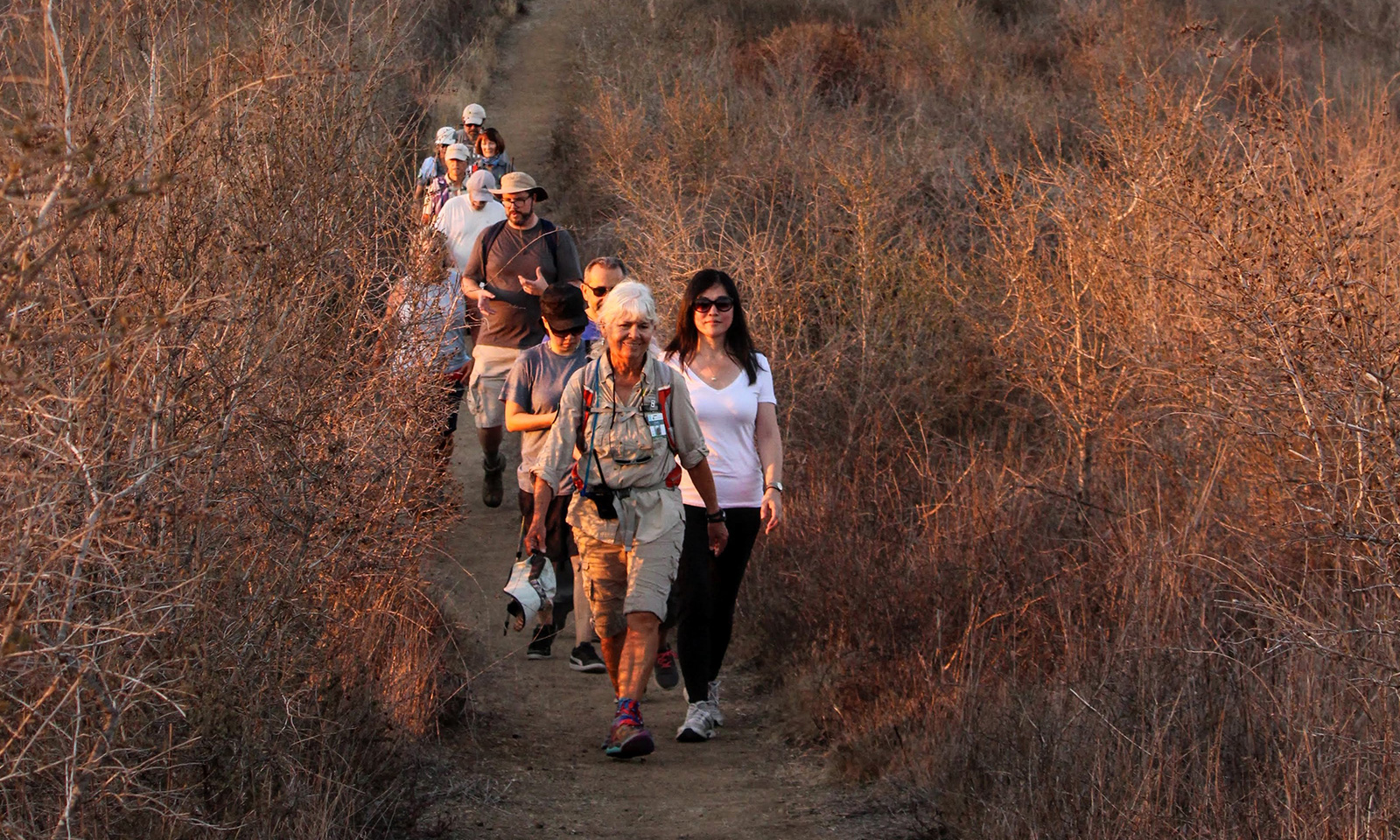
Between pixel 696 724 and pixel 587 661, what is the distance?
108 centimetres

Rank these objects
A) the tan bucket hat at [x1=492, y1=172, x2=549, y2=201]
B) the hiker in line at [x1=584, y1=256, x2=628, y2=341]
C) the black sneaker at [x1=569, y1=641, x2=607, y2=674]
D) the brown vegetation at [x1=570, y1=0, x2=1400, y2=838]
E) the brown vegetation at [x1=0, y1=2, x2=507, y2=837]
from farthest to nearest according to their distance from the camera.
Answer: the tan bucket hat at [x1=492, y1=172, x2=549, y2=201] < the black sneaker at [x1=569, y1=641, x2=607, y2=674] < the hiker in line at [x1=584, y1=256, x2=628, y2=341] < the brown vegetation at [x1=570, y1=0, x2=1400, y2=838] < the brown vegetation at [x1=0, y1=2, x2=507, y2=837]

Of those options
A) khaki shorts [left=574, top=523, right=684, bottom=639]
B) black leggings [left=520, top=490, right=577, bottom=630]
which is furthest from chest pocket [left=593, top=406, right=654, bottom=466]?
black leggings [left=520, top=490, right=577, bottom=630]

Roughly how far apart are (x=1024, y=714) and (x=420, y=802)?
208cm

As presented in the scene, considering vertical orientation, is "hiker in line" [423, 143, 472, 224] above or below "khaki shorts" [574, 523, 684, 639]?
above

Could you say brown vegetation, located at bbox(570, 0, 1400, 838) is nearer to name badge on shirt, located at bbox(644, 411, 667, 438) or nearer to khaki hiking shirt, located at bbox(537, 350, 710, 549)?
khaki hiking shirt, located at bbox(537, 350, 710, 549)

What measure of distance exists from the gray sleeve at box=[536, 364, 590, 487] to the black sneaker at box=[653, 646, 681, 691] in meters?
1.32

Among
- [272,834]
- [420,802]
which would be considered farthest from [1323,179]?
[272,834]

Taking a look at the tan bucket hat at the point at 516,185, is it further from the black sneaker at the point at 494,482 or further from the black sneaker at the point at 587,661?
the black sneaker at the point at 587,661

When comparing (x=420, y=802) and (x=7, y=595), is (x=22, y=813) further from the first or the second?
(x=420, y=802)

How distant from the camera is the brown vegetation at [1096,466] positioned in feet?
14.6

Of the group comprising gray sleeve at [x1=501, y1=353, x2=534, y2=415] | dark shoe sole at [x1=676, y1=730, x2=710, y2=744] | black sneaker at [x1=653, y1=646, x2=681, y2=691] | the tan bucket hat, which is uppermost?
the tan bucket hat

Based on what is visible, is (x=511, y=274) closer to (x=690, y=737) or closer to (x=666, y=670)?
(x=666, y=670)

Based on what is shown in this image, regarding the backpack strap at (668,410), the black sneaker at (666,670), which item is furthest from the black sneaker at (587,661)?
the backpack strap at (668,410)

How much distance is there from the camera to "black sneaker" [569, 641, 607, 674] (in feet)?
22.8
